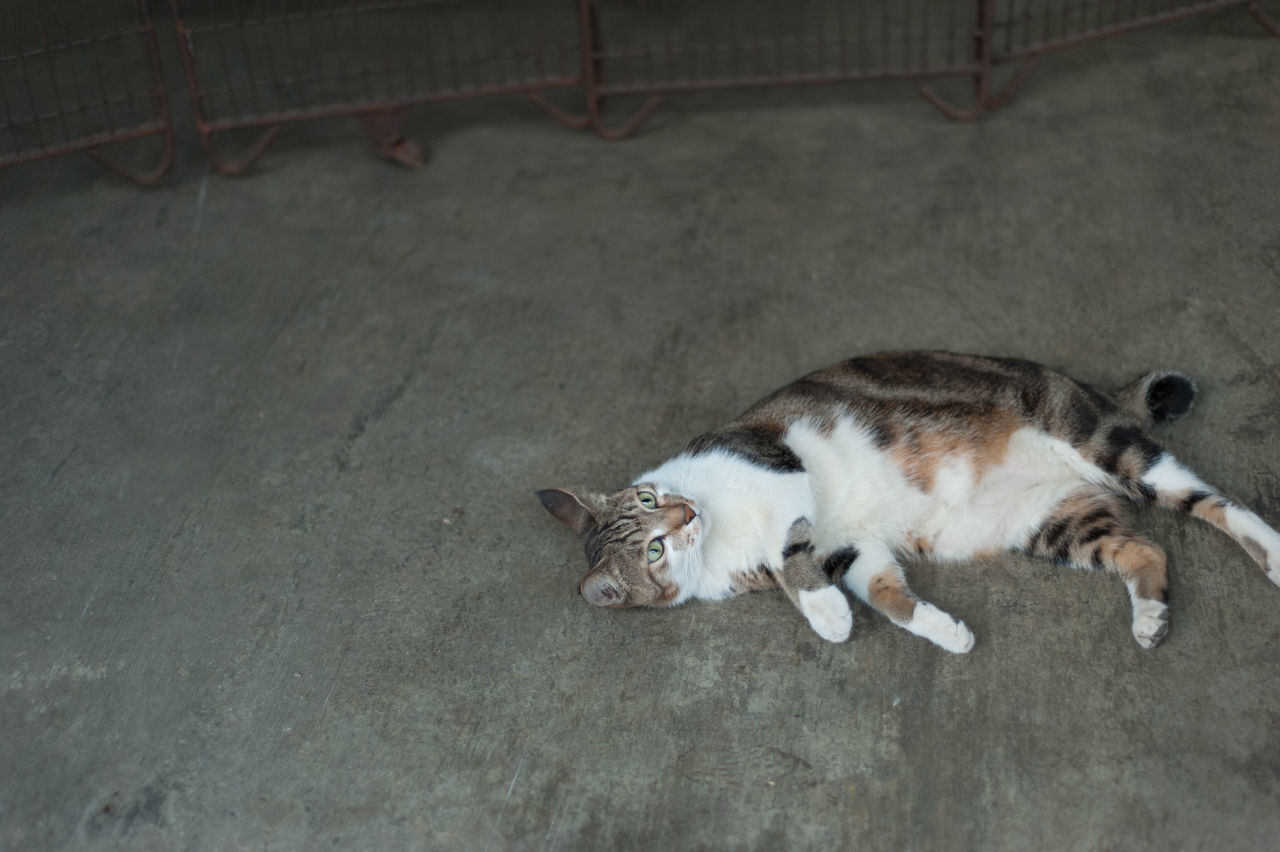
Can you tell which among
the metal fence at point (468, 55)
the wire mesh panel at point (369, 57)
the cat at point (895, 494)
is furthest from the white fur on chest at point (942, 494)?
the wire mesh panel at point (369, 57)

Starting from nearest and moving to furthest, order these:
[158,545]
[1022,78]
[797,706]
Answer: [797,706] → [158,545] → [1022,78]

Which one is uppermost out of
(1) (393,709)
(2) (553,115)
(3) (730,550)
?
(2) (553,115)

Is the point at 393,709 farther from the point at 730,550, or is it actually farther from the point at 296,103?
the point at 296,103

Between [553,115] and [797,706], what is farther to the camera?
[553,115]

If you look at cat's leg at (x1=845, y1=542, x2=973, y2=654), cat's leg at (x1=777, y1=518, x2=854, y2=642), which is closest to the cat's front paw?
cat's leg at (x1=777, y1=518, x2=854, y2=642)

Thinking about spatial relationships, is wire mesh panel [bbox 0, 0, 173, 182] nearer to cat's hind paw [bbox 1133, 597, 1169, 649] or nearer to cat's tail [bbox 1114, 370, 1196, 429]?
cat's tail [bbox 1114, 370, 1196, 429]

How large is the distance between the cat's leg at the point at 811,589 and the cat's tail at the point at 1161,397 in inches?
47.1

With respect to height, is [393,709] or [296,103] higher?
[296,103]

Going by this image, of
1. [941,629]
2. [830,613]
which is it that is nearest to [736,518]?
[830,613]

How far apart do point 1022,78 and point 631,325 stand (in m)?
2.34

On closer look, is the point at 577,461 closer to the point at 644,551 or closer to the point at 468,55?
the point at 644,551

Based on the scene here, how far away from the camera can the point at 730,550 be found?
3441 millimetres

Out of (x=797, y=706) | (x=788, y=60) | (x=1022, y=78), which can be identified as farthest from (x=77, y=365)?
(x=1022, y=78)

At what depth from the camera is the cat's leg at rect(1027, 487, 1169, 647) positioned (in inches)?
124
